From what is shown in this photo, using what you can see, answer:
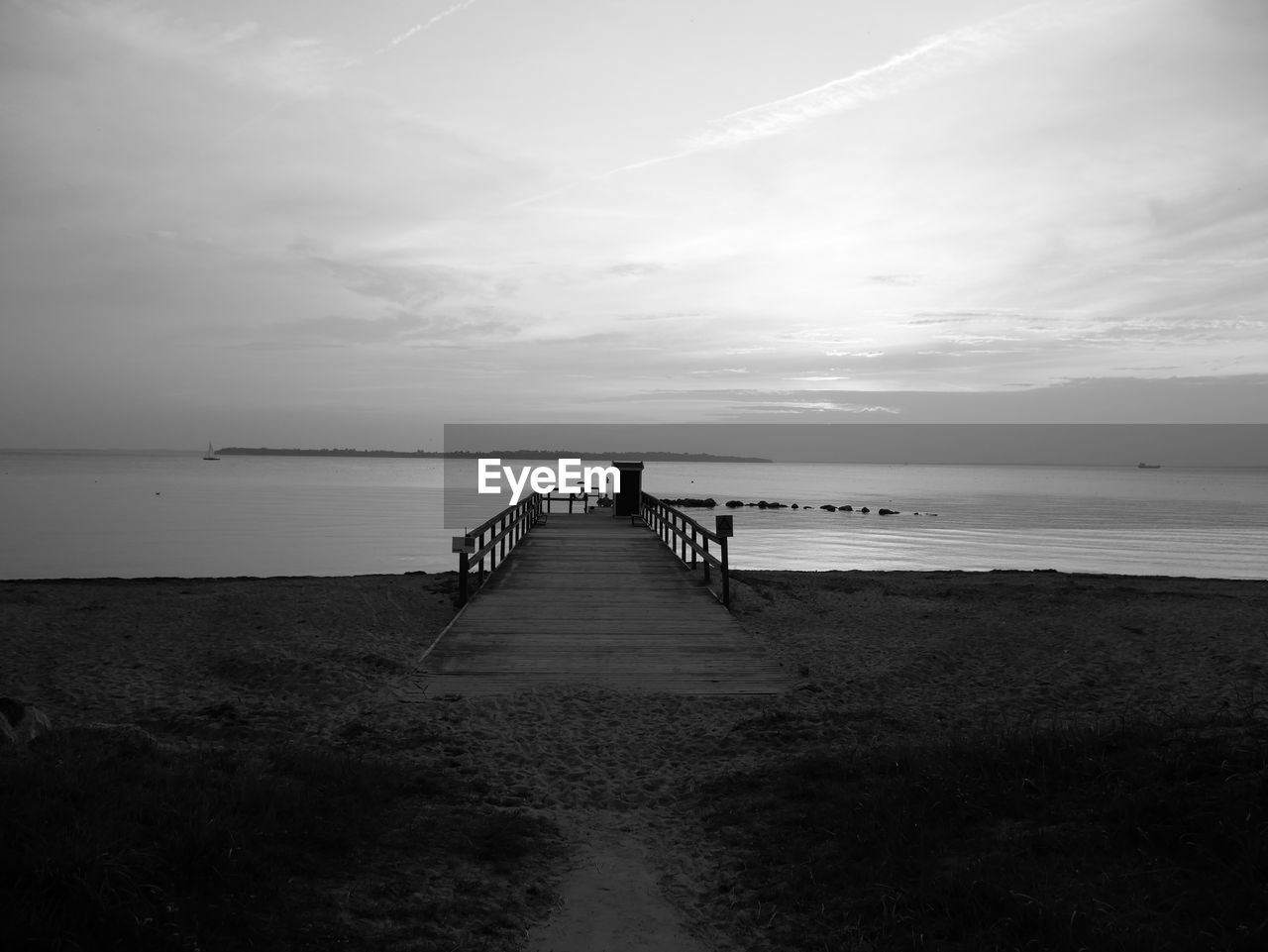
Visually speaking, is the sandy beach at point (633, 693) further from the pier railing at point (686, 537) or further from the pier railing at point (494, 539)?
the pier railing at point (494, 539)

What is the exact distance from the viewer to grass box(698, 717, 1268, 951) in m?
3.58

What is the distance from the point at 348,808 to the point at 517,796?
120cm

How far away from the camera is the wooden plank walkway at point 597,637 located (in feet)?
28.5

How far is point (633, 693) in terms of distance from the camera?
8.29 metres

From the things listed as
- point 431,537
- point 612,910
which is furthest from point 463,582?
point 431,537

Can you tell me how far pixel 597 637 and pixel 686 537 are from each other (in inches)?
205

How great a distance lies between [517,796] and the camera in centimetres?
565

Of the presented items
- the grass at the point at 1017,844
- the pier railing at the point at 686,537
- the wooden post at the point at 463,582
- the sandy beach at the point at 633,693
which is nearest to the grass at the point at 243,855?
the sandy beach at the point at 633,693

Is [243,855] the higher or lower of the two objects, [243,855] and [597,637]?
the higher

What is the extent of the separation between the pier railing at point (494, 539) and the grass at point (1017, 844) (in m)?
7.08

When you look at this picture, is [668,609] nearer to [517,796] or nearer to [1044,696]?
[1044,696]

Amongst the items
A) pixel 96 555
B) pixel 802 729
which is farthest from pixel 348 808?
pixel 96 555

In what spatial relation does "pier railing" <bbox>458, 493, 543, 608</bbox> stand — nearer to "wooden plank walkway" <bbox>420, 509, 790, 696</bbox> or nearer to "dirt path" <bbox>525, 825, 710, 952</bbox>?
"wooden plank walkway" <bbox>420, 509, 790, 696</bbox>

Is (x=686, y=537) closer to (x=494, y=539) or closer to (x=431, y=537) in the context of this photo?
(x=494, y=539)
